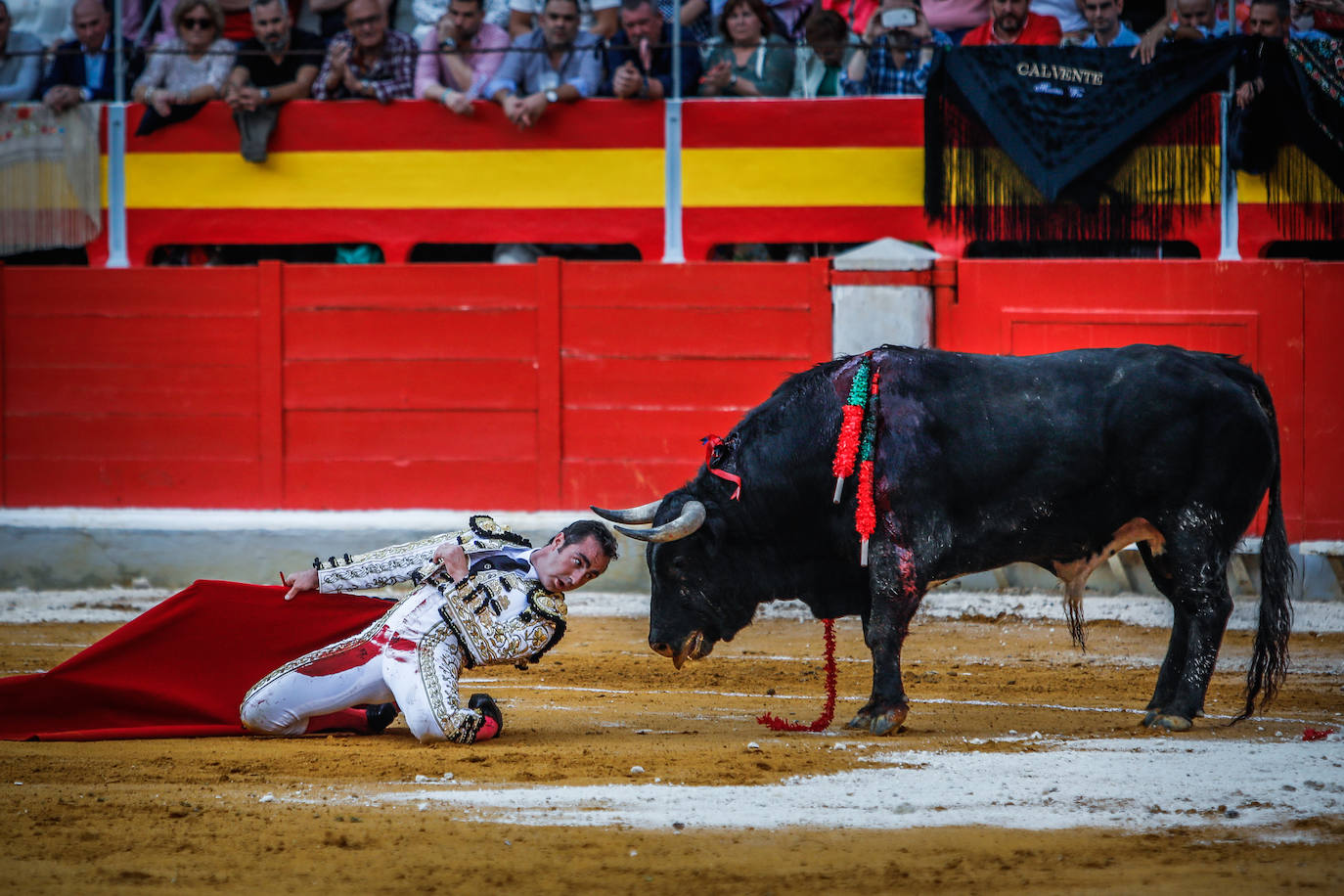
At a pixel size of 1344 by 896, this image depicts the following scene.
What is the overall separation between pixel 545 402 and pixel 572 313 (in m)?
0.51

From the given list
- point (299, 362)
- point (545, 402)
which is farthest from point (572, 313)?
point (299, 362)

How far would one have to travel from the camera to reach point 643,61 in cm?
853

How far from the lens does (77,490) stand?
9164 mm

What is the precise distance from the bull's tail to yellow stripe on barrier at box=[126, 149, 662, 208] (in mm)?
4162

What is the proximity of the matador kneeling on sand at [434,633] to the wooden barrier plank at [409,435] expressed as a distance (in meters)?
3.68

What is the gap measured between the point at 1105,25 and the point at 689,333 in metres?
2.65

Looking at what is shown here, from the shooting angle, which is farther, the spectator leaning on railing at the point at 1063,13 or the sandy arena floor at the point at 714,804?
the spectator leaning on railing at the point at 1063,13

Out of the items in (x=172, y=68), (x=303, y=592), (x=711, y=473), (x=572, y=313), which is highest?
(x=172, y=68)

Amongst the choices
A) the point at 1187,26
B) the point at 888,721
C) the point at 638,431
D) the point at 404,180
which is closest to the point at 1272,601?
the point at 888,721

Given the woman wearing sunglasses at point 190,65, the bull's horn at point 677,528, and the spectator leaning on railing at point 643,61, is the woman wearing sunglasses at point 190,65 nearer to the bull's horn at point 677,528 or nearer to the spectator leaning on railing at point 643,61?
the spectator leaning on railing at point 643,61

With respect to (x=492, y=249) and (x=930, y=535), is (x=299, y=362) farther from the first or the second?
(x=930, y=535)

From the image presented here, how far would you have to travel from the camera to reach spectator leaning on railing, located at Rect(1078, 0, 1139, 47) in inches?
319

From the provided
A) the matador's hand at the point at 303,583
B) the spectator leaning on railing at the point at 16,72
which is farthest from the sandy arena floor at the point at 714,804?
the spectator leaning on railing at the point at 16,72

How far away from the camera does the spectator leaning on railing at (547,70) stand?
8539 mm
